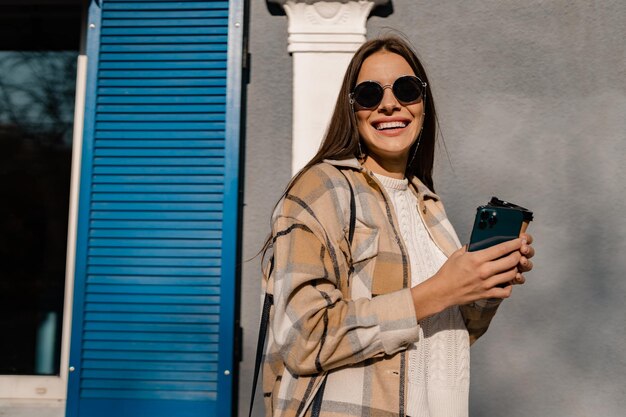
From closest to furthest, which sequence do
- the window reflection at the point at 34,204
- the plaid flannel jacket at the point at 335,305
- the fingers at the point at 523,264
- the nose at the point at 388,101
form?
the plaid flannel jacket at the point at 335,305
the fingers at the point at 523,264
the nose at the point at 388,101
the window reflection at the point at 34,204

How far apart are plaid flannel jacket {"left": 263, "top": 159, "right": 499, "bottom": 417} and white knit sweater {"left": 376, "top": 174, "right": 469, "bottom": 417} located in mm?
49

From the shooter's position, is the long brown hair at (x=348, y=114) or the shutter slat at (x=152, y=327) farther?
the shutter slat at (x=152, y=327)

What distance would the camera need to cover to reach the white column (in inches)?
113

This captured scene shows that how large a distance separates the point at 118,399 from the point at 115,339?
0.25 metres

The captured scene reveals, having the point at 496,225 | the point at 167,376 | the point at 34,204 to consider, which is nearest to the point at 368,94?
the point at 496,225

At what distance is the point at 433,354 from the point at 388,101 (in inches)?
23.0


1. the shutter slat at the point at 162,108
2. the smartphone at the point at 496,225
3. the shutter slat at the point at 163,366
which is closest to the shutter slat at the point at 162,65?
the shutter slat at the point at 162,108

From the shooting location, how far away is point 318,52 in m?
2.92

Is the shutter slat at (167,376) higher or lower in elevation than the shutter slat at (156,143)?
lower

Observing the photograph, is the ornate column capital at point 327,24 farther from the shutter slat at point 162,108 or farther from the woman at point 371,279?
the woman at point 371,279

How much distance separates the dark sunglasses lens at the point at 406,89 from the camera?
149cm

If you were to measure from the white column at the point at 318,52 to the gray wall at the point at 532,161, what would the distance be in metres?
0.09

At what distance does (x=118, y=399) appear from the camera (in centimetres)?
271

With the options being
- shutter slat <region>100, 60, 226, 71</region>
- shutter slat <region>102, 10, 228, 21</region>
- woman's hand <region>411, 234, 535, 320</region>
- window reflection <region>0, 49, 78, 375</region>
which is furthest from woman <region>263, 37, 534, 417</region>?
window reflection <region>0, 49, 78, 375</region>
